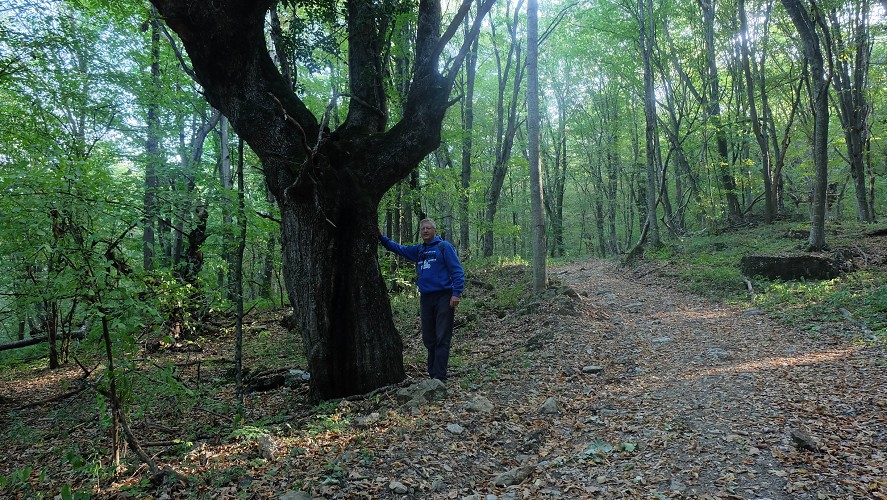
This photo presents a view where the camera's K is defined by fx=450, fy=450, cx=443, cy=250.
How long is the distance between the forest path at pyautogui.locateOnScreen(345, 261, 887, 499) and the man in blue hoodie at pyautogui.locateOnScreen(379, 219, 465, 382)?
0.48m

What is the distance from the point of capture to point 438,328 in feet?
19.1

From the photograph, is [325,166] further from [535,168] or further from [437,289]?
[535,168]

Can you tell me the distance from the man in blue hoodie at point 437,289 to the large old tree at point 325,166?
48 cm

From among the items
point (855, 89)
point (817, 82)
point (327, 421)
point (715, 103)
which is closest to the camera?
point (327, 421)

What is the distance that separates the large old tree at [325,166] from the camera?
5.06m

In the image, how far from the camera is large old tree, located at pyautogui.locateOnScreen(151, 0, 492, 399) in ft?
16.6

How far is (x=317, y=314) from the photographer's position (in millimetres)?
5320

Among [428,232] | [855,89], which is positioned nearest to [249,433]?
[428,232]

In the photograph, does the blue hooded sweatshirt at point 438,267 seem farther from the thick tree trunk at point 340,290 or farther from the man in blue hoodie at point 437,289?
the thick tree trunk at point 340,290

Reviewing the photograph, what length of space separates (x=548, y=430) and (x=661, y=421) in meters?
1.08

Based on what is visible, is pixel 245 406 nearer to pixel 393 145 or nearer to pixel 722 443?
pixel 393 145

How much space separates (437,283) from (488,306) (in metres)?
5.12

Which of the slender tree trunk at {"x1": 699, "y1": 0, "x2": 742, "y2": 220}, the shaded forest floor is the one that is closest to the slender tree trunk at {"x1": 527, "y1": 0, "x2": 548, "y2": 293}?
the shaded forest floor

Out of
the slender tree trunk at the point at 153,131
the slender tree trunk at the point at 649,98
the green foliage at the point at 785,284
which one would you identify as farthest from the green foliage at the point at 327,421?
the slender tree trunk at the point at 649,98
